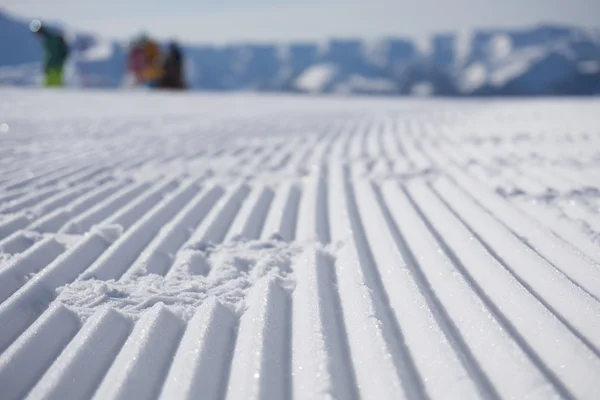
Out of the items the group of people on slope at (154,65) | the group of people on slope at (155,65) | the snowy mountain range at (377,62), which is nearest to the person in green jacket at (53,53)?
the group of people on slope at (155,65)

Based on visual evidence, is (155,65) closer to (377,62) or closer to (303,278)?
(303,278)

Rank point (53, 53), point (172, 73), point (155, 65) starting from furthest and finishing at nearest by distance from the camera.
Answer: point (155, 65) → point (172, 73) → point (53, 53)

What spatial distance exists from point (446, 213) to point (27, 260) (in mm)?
2119

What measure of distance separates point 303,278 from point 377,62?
140636 mm

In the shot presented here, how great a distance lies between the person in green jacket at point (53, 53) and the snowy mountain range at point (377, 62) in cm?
6655

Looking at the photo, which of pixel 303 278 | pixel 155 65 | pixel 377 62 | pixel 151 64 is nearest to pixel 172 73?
pixel 155 65

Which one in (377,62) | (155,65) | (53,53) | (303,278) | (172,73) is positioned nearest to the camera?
(303,278)

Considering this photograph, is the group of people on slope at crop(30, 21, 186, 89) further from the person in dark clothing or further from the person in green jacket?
the person in green jacket

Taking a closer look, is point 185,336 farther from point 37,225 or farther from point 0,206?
point 0,206

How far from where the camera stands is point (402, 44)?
484 feet

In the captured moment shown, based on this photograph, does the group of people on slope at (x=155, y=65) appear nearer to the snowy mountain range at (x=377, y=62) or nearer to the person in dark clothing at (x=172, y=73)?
the person in dark clothing at (x=172, y=73)

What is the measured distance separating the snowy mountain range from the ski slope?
8005 centimetres

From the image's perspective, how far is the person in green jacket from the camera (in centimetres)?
1648

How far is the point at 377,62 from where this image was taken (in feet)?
444
